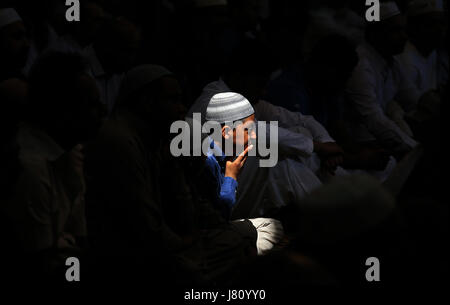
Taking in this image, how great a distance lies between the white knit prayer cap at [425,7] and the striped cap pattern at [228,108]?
2765 millimetres

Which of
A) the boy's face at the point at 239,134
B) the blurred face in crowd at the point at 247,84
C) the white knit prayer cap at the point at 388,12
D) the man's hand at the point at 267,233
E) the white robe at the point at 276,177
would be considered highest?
the white knit prayer cap at the point at 388,12

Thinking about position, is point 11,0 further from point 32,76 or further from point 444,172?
point 444,172

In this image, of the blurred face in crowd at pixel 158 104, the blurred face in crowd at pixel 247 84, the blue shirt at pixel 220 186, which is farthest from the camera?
the blurred face in crowd at pixel 247 84

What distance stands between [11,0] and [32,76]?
2.33 meters

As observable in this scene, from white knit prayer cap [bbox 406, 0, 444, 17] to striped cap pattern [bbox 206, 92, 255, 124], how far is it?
2765mm

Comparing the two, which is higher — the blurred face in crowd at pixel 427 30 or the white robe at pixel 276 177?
the blurred face in crowd at pixel 427 30

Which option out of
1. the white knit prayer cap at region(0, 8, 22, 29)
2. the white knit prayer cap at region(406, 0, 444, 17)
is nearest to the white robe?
the white knit prayer cap at region(0, 8, 22, 29)

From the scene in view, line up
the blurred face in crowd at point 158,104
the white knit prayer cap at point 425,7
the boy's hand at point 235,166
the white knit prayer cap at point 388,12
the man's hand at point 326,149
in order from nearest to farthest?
the blurred face in crowd at point 158,104, the boy's hand at point 235,166, the man's hand at point 326,149, the white knit prayer cap at point 388,12, the white knit prayer cap at point 425,7

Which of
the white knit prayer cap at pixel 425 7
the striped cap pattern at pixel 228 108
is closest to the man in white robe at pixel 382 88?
the white knit prayer cap at pixel 425 7

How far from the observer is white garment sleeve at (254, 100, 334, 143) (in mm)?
5367

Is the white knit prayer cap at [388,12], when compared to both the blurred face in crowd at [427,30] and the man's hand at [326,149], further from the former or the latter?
the man's hand at [326,149]

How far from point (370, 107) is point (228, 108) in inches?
77.0

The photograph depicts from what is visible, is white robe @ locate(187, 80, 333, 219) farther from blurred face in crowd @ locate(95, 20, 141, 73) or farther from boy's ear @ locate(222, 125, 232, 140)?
blurred face in crowd @ locate(95, 20, 141, 73)

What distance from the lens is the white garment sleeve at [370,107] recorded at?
20.2 feet
